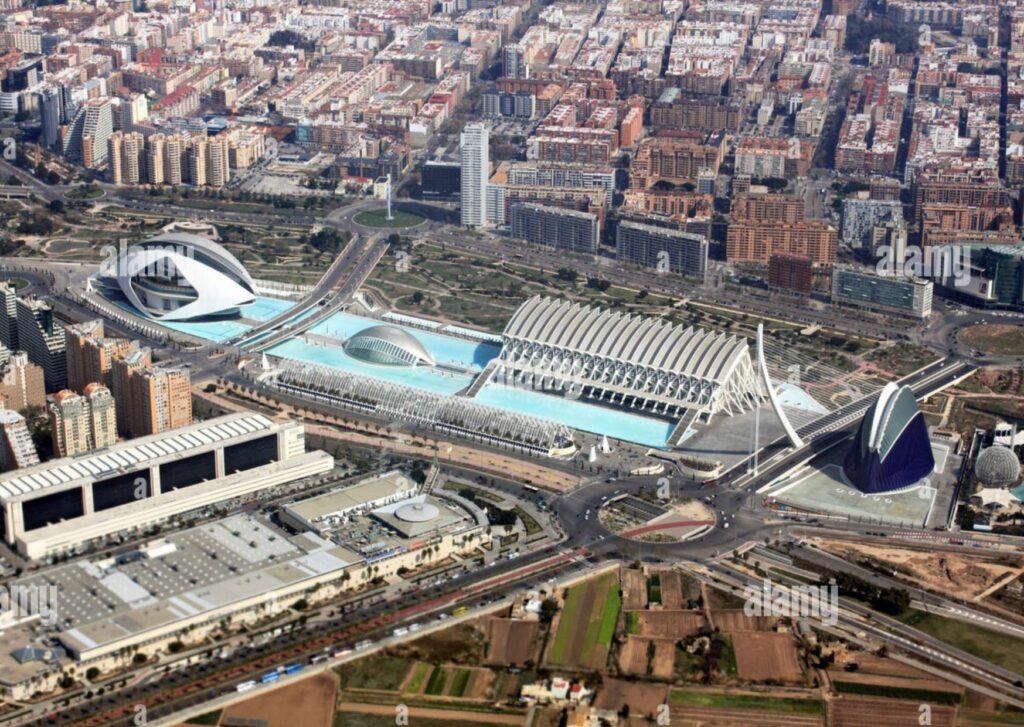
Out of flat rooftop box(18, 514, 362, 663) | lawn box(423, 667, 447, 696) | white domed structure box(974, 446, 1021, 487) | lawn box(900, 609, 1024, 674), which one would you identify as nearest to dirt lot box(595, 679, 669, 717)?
lawn box(423, 667, 447, 696)

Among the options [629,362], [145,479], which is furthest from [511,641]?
[629,362]

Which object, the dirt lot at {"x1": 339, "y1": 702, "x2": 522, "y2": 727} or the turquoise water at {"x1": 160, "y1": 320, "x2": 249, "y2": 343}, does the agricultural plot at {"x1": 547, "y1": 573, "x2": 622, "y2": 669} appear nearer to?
the dirt lot at {"x1": 339, "y1": 702, "x2": 522, "y2": 727}

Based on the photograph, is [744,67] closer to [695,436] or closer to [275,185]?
[275,185]

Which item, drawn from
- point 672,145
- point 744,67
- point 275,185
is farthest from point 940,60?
point 275,185

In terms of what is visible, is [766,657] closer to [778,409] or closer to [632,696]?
[632,696]

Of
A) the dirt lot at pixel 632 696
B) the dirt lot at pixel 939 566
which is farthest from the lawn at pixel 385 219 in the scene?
the dirt lot at pixel 632 696

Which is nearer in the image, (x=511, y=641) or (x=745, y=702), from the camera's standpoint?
(x=745, y=702)

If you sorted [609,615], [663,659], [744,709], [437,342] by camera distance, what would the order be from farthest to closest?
1. [437,342]
2. [609,615]
3. [663,659]
4. [744,709]
